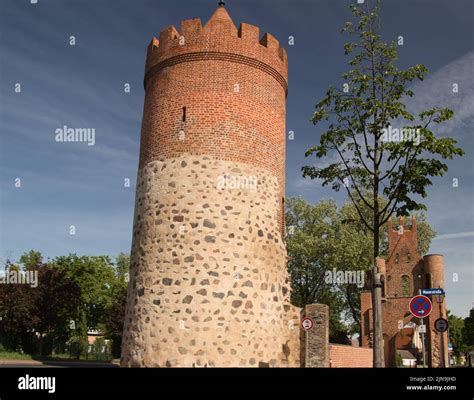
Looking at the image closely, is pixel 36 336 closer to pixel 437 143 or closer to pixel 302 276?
pixel 302 276

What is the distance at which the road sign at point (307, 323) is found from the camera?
588 inches

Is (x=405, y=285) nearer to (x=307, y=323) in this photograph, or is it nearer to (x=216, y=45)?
(x=307, y=323)

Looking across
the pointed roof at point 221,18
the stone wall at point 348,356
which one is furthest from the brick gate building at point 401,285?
the pointed roof at point 221,18

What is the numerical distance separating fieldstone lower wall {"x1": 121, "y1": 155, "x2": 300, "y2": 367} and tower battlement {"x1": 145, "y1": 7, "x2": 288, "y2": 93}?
11.7ft

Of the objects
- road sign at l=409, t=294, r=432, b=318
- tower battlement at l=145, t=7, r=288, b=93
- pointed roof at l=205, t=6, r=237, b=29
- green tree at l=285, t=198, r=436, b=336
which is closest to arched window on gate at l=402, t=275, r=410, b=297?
green tree at l=285, t=198, r=436, b=336

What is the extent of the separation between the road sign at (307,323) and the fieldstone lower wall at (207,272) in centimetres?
28

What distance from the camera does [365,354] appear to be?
21.1 m

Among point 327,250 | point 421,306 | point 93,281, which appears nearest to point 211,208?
point 421,306

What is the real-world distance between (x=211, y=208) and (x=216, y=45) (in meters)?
5.43

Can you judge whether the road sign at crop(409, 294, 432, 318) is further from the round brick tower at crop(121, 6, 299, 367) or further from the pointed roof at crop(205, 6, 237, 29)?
the pointed roof at crop(205, 6, 237, 29)

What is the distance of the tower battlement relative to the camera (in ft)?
49.5

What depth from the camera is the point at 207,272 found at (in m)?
13.1
